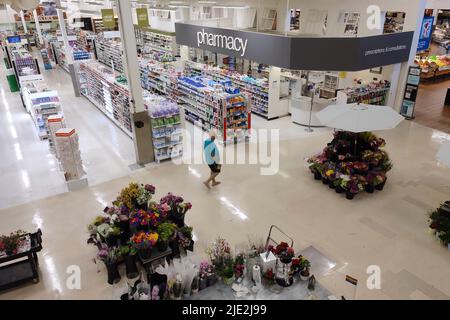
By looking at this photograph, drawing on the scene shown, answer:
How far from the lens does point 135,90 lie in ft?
29.2

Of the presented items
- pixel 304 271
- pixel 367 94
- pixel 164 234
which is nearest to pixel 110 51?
pixel 367 94

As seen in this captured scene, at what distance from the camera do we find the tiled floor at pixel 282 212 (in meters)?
5.66

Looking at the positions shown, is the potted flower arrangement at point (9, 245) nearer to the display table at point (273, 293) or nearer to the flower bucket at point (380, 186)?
the display table at point (273, 293)

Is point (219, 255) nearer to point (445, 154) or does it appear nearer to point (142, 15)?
point (445, 154)

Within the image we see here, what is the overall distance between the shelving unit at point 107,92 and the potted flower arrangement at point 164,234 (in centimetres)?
611

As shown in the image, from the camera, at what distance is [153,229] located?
5.57 m

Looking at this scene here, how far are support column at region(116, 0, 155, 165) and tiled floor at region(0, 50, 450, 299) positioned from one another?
0.59 metres

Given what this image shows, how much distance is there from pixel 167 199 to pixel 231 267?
6.22 ft

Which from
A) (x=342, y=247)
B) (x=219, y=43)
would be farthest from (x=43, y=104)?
(x=342, y=247)

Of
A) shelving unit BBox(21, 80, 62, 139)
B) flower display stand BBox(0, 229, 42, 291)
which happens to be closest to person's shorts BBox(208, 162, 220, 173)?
flower display stand BBox(0, 229, 42, 291)

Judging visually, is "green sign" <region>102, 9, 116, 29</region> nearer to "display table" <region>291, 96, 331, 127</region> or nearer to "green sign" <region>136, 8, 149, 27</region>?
"green sign" <region>136, 8, 149, 27</region>

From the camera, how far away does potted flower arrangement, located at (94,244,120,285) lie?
209 inches

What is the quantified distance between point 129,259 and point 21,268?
6.11 feet

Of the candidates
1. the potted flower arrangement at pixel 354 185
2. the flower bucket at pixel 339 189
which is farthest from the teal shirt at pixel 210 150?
the potted flower arrangement at pixel 354 185
